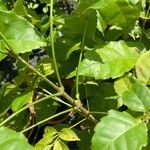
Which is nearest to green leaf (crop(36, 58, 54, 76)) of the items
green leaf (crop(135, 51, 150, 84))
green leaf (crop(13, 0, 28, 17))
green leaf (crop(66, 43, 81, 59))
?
green leaf (crop(66, 43, 81, 59))

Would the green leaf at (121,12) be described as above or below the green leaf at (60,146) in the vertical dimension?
above

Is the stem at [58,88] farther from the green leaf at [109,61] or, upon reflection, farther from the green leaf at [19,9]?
the green leaf at [19,9]

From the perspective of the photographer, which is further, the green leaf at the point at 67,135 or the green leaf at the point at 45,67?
the green leaf at the point at 45,67

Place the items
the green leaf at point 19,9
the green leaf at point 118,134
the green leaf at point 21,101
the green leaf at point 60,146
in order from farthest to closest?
the green leaf at point 19,9 < the green leaf at point 21,101 < the green leaf at point 60,146 < the green leaf at point 118,134

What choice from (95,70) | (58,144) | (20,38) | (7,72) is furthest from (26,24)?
(7,72)

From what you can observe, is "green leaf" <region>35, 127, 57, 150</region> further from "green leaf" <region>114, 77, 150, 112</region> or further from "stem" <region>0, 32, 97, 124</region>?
"green leaf" <region>114, 77, 150, 112</region>

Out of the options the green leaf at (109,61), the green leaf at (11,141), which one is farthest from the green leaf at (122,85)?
the green leaf at (11,141)
